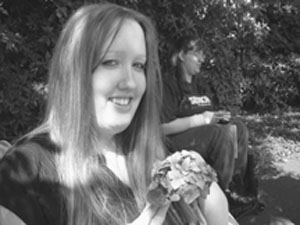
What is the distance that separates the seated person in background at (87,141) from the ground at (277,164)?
2.11 m

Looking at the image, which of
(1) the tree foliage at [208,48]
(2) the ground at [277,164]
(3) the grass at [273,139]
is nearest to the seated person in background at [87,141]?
(1) the tree foliage at [208,48]

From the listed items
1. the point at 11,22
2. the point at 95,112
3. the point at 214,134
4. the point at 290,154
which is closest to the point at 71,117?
the point at 95,112

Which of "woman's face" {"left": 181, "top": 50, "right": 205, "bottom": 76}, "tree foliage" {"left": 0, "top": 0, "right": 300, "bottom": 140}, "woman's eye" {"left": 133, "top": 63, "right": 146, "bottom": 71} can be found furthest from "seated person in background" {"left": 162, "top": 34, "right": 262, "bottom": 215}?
"woman's eye" {"left": 133, "top": 63, "right": 146, "bottom": 71}

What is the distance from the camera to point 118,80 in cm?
143

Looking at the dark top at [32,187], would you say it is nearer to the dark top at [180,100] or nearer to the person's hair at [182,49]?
the dark top at [180,100]

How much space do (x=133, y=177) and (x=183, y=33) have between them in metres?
3.19

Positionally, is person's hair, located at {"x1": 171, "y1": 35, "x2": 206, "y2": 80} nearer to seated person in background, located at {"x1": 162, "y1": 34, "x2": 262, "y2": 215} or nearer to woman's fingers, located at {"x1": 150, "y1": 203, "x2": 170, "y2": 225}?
seated person in background, located at {"x1": 162, "y1": 34, "x2": 262, "y2": 215}

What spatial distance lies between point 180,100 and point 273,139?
3.22 m

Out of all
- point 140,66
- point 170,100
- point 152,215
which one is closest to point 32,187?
point 152,215

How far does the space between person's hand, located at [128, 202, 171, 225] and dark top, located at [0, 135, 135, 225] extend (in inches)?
10.2

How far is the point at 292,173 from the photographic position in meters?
4.89

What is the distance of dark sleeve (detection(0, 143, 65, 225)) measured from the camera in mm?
1331

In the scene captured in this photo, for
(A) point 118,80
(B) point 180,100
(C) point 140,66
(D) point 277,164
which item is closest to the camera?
(A) point 118,80

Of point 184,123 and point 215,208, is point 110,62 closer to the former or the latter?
point 215,208
